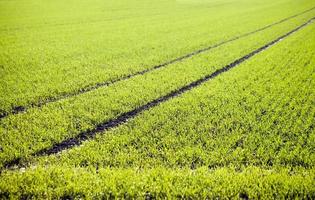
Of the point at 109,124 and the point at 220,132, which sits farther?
the point at 109,124

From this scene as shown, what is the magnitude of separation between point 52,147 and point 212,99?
21.8 feet

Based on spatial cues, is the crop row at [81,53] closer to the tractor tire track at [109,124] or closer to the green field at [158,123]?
the green field at [158,123]

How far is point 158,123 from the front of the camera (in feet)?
31.0

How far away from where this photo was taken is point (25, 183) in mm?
6434

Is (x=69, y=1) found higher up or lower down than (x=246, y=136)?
higher up

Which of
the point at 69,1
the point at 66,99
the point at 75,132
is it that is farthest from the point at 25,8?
the point at 75,132

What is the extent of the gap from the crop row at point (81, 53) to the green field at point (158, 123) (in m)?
0.12

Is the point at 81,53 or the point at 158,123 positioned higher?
the point at 81,53

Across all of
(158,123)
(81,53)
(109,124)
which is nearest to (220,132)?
(158,123)

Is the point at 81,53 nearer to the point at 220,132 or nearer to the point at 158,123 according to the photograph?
the point at 158,123

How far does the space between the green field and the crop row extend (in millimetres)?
118

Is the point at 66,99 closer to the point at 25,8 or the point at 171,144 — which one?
the point at 171,144

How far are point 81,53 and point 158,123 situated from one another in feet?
42.2

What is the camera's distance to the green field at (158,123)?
20.9 ft
